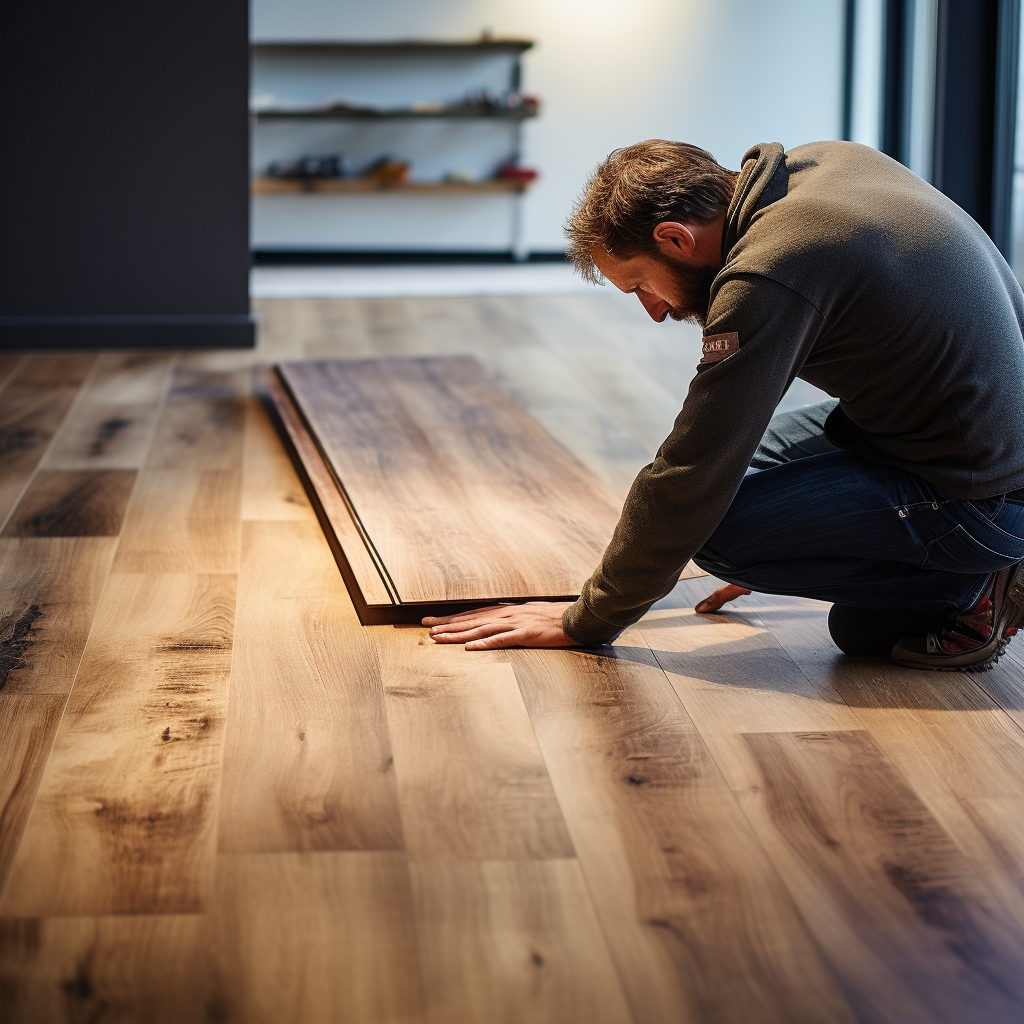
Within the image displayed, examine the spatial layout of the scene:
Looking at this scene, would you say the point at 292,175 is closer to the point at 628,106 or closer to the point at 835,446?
the point at 628,106

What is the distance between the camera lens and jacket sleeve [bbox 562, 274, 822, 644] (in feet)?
5.40

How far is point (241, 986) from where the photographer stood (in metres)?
1.27

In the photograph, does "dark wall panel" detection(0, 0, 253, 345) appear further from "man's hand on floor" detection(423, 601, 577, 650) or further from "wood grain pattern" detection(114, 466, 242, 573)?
"man's hand on floor" detection(423, 601, 577, 650)

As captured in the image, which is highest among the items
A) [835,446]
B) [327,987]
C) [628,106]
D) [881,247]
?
[628,106]

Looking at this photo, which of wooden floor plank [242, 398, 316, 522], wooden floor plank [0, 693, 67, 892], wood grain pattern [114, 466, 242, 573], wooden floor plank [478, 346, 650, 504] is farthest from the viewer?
wooden floor plank [478, 346, 650, 504]

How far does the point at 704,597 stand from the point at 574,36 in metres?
6.11

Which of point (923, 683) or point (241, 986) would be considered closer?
point (241, 986)

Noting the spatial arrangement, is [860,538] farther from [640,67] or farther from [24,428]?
[640,67]

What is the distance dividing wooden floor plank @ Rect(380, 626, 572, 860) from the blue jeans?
433 mm

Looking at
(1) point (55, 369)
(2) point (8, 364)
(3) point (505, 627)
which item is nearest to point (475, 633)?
(3) point (505, 627)

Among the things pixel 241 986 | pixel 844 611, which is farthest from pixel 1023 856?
pixel 241 986

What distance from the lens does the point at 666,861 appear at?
4.94ft

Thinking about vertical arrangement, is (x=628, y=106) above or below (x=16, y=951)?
above

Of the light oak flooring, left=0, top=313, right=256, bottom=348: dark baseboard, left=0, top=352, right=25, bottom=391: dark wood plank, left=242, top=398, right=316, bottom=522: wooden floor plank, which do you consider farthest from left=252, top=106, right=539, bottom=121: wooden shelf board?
the light oak flooring
